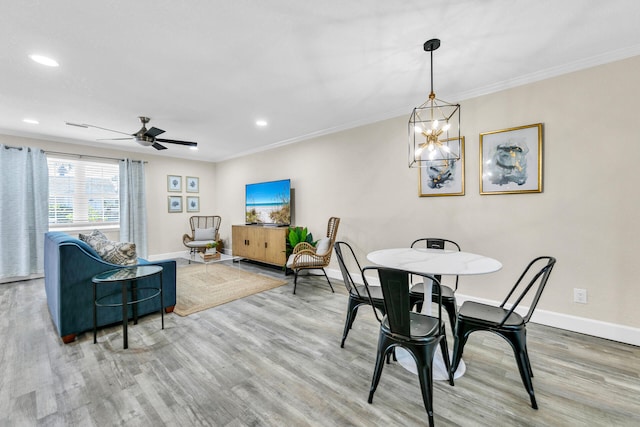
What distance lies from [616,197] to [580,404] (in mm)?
1817

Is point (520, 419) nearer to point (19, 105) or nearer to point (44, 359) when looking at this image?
point (44, 359)

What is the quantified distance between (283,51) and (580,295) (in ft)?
11.5

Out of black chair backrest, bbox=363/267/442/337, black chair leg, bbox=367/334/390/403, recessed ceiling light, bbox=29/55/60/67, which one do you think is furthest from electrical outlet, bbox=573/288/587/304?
recessed ceiling light, bbox=29/55/60/67

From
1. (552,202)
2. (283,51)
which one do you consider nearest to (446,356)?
(552,202)

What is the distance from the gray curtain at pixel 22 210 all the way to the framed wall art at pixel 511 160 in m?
6.75

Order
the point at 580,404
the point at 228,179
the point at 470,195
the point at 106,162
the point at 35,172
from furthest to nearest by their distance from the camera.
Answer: the point at 228,179, the point at 106,162, the point at 35,172, the point at 470,195, the point at 580,404

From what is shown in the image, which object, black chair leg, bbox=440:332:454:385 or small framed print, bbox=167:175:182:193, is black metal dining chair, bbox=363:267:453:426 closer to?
black chair leg, bbox=440:332:454:385

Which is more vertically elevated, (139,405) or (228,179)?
(228,179)

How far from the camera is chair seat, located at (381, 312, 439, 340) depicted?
1.52 metres

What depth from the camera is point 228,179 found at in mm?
6637

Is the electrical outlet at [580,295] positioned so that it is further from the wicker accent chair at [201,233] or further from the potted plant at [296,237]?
the wicker accent chair at [201,233]

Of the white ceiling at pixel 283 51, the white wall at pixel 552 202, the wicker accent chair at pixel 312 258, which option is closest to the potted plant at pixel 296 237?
the wicker accent chair at pixel 312 258

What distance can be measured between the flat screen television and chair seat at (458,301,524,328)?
11.7 feet

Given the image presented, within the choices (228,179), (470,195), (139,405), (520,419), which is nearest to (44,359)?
(139,405)
